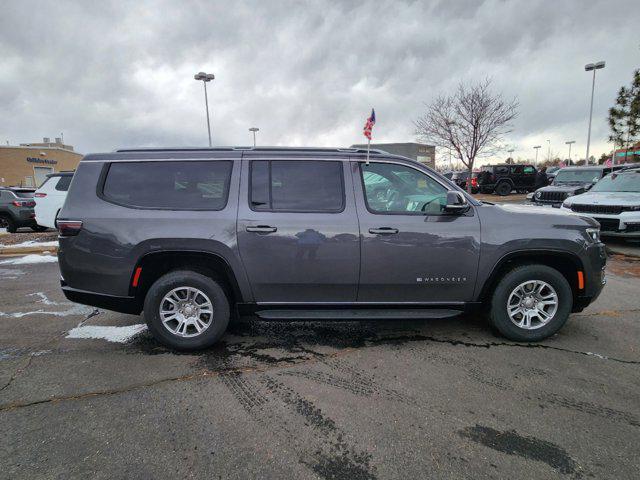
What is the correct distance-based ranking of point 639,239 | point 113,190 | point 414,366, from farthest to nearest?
point 639,239, point 113,190, point 414,366

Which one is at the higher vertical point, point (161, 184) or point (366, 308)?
point (161, 184)

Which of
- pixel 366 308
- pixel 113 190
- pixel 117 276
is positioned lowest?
pixel 366 308

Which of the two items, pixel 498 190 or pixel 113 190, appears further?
pixel 498 190

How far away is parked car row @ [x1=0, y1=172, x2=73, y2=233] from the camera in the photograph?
9.81 metres

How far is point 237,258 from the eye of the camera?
3.38 m

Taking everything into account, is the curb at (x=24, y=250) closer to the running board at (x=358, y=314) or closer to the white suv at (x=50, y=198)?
the white suv at (x=50, y=198)

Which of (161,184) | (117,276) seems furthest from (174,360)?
(161,184)

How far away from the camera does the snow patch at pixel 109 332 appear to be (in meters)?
3.84

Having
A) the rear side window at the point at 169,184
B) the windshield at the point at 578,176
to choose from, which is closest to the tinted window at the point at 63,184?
the rear side window at the point at 169,184

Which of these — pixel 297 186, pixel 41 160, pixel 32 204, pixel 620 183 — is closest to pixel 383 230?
pixel 297 186

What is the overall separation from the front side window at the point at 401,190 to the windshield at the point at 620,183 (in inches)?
320

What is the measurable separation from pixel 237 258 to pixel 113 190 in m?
1.38

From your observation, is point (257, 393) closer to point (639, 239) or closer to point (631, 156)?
point (639, 239)

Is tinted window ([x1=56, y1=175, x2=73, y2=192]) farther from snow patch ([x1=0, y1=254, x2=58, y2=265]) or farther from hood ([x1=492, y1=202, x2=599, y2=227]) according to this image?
hood ([x1=492, y1=202, x2=599, y2=227])
